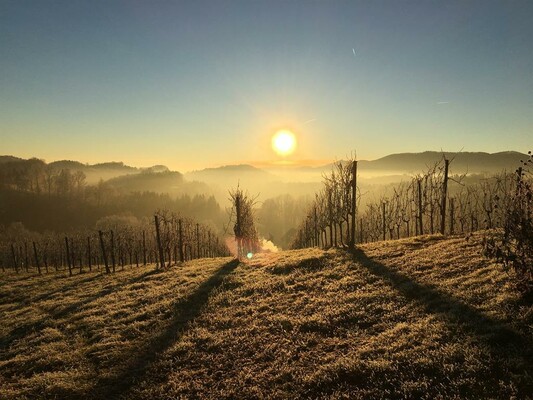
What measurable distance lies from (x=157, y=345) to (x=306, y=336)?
668cm

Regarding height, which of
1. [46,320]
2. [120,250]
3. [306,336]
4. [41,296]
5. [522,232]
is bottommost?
[120,250]

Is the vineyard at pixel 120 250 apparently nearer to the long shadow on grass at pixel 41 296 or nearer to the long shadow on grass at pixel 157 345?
the long shadow on grass at pixel 41 296

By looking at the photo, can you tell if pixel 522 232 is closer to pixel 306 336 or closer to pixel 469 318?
pixel 469 318

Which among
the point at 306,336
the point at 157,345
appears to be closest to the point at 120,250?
the point at 157,345

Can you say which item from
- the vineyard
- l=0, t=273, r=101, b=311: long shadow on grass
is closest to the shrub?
the vineyard

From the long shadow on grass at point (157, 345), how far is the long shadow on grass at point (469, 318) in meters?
10.2

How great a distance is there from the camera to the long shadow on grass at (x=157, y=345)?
37.3 ft

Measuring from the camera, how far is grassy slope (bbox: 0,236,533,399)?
27.4 ft

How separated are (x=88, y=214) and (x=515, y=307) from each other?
211176mm

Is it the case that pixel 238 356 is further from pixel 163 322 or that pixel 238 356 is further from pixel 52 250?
pixel 52 250

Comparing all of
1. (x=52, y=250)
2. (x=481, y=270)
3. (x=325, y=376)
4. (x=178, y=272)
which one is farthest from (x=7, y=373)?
(x=52, y=250)

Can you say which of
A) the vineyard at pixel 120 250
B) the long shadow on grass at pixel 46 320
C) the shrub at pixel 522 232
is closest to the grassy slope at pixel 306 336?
the long shadow on grass at pixel 46 320

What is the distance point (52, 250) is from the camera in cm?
9631

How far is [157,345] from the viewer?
1431 centimetres
